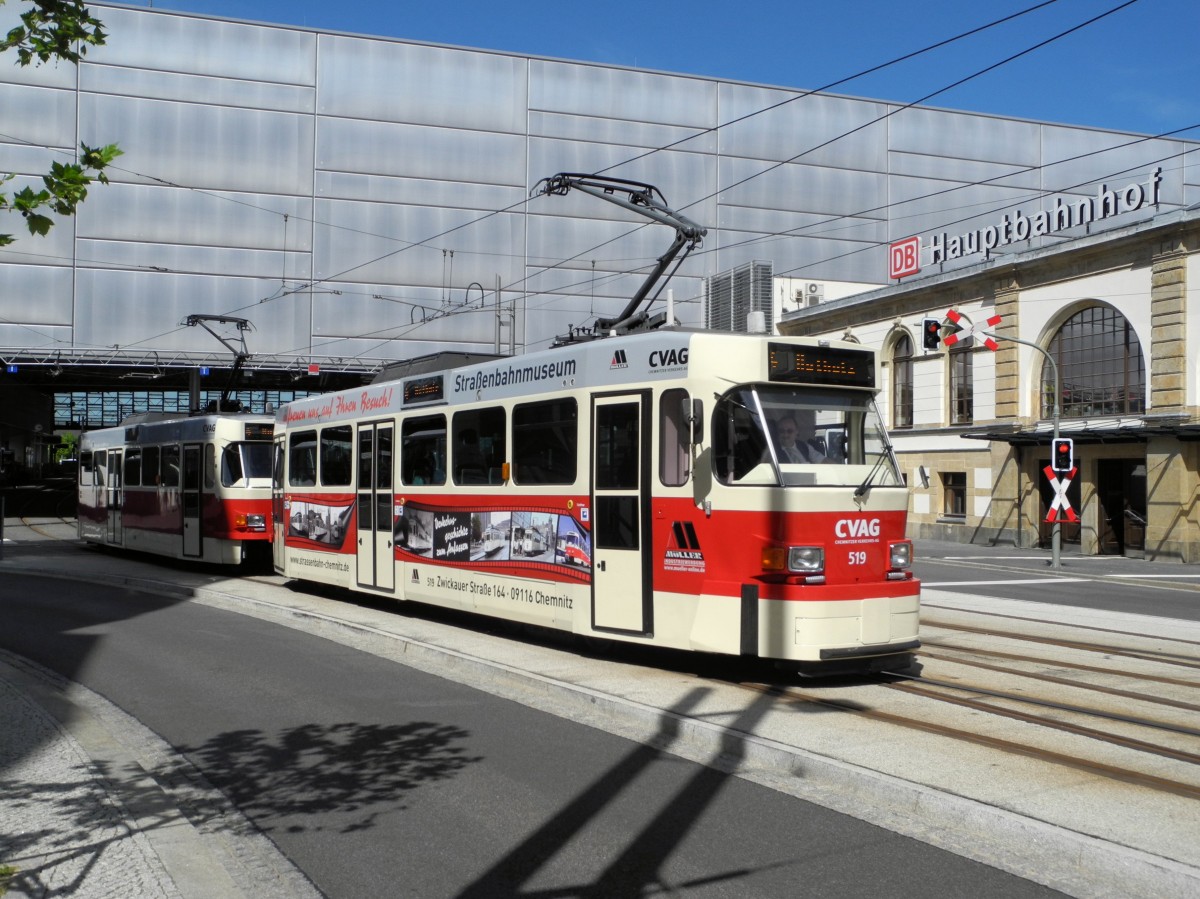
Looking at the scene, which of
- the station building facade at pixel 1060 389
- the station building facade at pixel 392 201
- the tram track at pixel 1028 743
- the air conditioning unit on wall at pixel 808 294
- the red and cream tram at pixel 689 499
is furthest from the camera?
the air conditioning unit on wall at pixel 808 294

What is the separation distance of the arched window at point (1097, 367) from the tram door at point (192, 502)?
75.7 feet

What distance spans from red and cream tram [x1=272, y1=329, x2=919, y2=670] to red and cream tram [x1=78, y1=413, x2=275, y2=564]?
931cm

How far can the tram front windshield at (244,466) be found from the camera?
21.2m

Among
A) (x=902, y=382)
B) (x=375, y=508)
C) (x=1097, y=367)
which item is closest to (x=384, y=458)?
(x=375, y=508)

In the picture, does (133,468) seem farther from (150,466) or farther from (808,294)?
(808,294)

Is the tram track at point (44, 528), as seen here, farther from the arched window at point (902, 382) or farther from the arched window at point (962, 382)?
the arched window at point (962, 382)

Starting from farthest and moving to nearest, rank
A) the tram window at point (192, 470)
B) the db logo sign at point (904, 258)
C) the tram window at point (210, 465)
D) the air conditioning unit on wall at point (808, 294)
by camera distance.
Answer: the air conditioning unit on wall at point (808, 294), the db logo sign at point (904, 258), the tram window at point (192, 470), the tram window at point (210, 465)

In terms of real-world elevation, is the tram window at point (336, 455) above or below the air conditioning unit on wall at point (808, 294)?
below

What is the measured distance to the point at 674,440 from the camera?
1000 centimetres

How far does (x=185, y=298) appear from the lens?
46.1 meters

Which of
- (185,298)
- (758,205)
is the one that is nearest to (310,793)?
(185,298)

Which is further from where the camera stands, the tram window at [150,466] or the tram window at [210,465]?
the tram window at [150,466]

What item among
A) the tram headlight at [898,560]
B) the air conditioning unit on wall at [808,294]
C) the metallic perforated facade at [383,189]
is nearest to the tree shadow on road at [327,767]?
the tram headlight at [898,560]

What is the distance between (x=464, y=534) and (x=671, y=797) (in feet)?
22.6
